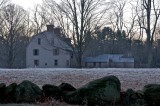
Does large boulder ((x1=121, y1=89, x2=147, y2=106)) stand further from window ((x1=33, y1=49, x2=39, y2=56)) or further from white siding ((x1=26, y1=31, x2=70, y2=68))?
window ((x1=33, y1=49, x2=39, y2=56))

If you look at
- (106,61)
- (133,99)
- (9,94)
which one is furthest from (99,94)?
(106,61)

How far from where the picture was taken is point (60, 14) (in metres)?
33.5

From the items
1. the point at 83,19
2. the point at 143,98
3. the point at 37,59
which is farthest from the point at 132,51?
the point at 143,98

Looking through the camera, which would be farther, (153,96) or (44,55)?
(44,55)

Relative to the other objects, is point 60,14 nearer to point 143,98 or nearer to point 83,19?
point 83,19

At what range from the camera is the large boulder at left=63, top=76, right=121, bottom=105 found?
29.6 ft

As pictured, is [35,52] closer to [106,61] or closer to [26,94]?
[106,61]

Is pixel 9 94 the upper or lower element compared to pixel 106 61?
lower

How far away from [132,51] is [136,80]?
4280cm

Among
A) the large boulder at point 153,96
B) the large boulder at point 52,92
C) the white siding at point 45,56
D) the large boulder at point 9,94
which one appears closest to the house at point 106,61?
the white siding at point 45,56

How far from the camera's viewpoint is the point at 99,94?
9.04 m

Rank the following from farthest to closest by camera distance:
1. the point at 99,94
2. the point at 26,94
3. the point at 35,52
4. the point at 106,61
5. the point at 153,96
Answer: the point at 106,61, the point at 35,52, the point at 26,94, the point at 153,96, the point at 99,94

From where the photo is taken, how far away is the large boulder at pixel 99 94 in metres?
9.01

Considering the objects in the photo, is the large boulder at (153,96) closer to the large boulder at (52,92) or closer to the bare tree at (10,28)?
the large boulder at (52,92)
